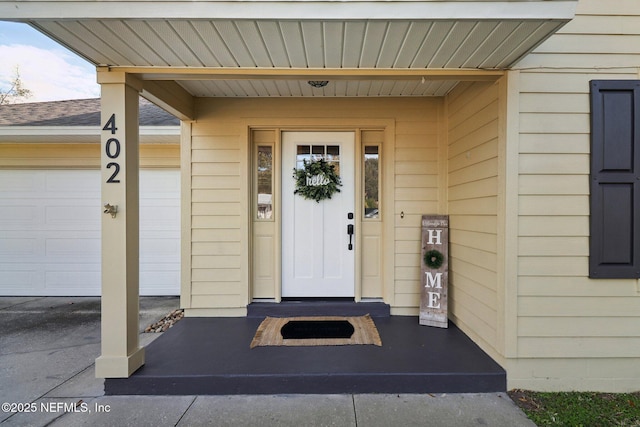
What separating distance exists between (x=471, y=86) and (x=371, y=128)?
40.5 inches

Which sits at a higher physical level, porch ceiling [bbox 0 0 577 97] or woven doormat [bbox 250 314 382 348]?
porch ceiling [bbox 0 0 577 97]

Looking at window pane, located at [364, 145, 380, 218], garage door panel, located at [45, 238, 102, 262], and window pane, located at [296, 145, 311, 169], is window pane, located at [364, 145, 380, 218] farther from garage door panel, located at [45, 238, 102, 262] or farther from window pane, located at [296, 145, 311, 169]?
garage door panel, located at [45, 238, 102, 262]

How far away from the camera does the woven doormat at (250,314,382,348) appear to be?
2.62m

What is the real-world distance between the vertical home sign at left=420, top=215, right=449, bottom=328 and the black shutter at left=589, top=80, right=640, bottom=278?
1.14m

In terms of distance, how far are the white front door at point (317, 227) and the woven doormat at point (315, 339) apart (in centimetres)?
36

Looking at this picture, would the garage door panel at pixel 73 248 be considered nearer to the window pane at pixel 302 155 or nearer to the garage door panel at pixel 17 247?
the garage door panel at pixel 17 247

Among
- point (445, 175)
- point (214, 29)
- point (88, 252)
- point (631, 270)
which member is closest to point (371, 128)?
point (445, 175)

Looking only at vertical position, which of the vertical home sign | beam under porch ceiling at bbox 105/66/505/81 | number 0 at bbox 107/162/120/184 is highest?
beam under porch ceiling at bbox 105/66/505/81

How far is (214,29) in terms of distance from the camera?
5.64 ft

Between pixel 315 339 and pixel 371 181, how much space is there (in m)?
1.75

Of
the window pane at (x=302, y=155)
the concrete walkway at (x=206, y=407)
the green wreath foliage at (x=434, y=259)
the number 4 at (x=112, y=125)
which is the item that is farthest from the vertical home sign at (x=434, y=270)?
the number 4 at (x=112, y=125)

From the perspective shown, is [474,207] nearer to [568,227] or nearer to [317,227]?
[568,227]

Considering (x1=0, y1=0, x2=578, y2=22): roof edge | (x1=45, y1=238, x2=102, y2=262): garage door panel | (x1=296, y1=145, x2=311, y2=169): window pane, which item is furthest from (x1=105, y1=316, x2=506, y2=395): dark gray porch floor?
(x1=45, y1=238, x2=102, y2=262): garage door panel

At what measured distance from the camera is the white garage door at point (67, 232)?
4.36 meters
